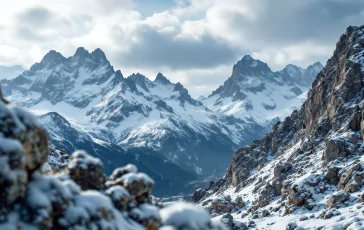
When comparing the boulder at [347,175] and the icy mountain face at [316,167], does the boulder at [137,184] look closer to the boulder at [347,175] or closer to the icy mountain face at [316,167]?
the icy mountain face at [316,167]

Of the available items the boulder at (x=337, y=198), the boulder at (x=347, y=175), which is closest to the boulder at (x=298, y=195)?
the boulder at (x=347, y=175)

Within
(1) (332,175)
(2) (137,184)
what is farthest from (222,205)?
(2) (137,184)

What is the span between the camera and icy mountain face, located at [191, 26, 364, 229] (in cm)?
7850

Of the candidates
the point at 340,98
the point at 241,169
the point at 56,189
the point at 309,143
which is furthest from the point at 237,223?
the point at 56,189

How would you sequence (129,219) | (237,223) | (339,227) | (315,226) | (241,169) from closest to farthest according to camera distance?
(129,219)
(339,227)
(315,226)
(237,223)
(241,169)

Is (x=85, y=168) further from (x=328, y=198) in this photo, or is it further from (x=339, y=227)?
(x=328, y=198)

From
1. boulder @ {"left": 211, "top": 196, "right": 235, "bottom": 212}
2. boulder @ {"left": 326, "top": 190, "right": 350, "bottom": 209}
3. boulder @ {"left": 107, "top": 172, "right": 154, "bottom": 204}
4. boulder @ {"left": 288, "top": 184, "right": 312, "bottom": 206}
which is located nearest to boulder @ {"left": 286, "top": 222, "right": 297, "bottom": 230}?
boulder @ {"left": 326, "top": 190, "right": 350, "bottom": 209}

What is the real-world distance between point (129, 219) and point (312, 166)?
3420 inches

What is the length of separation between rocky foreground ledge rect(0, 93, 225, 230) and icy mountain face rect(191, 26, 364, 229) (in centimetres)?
5129

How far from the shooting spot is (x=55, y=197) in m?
19.5

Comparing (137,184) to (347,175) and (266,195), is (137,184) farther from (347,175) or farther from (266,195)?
(266,195)

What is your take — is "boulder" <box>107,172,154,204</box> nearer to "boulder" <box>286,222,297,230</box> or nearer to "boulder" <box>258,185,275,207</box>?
"boulder" <box>286,222,297,230</box>

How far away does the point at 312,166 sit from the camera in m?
101

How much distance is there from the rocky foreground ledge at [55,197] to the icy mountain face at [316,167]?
51.3 m
